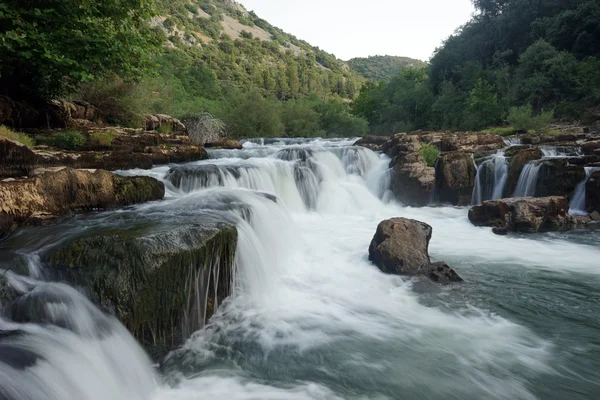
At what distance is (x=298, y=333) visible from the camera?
455 centimetres

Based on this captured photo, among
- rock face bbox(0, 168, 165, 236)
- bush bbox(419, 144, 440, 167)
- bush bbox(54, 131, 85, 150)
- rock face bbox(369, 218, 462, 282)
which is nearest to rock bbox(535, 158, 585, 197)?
bush bbox(419, 144, 440, 167)

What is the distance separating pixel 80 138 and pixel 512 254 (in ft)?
36.2

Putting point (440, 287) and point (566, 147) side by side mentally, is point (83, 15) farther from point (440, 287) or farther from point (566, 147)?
point (566, 147)

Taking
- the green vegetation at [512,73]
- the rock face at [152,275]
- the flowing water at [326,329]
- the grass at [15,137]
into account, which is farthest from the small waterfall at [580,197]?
the grass at [15,137]

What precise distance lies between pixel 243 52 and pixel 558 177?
99747 mm

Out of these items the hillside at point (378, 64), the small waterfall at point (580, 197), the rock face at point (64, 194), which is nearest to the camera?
the rock face at point (64, 194)

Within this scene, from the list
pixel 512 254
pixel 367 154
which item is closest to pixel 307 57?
pixel 367 154

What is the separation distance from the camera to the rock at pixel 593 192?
10.5 m

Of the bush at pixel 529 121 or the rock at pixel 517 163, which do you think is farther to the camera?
the bush at pixel 529 121

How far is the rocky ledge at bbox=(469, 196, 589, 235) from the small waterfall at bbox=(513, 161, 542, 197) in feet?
6.01

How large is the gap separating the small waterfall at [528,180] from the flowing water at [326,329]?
12.3 feet

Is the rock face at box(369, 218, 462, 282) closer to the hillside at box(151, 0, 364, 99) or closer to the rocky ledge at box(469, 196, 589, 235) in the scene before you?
the rocky ledge at box(469, 196, 589, 235)

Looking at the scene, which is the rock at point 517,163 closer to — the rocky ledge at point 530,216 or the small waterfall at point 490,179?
the small waterfall at point 490,179

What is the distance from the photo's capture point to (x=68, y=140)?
8531 millimetres
